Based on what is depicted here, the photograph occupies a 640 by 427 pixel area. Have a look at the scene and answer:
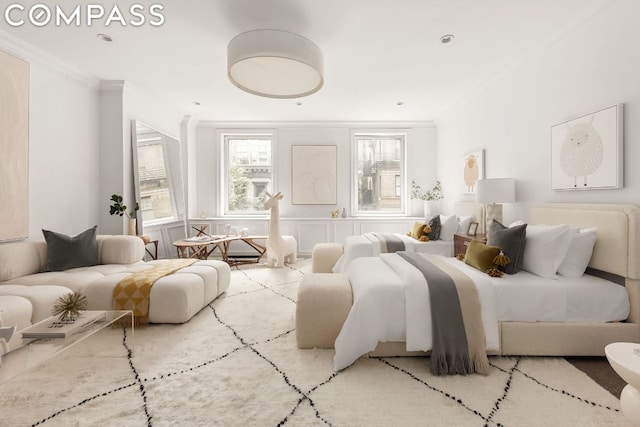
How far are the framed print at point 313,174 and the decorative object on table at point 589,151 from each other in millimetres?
3937

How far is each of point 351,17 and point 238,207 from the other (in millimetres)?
4714

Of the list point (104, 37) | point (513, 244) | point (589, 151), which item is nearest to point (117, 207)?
point (104, 37)

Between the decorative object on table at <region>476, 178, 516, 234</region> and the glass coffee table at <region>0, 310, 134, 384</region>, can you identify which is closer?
the glass coffee table at <region>0, 310, 134, 384</region>

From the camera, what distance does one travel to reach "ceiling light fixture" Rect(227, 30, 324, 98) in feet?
8.90

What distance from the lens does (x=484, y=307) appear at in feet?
6.99

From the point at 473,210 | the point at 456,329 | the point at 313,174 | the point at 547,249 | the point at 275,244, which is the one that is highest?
the point at 313,174

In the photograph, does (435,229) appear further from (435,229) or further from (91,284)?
(91,284)

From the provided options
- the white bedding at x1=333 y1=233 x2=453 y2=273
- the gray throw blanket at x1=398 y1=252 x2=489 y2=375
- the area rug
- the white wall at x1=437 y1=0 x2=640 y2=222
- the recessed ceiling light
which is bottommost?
the area rug

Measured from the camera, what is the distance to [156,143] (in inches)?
195

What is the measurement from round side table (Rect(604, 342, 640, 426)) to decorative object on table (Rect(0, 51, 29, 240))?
488cm

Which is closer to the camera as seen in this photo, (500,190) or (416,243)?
(500,190)

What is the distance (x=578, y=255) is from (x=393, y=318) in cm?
162

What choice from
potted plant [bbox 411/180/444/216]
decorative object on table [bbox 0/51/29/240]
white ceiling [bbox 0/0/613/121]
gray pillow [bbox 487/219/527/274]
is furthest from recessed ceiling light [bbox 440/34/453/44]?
decorative object on table [bbox 0/51/29/240]

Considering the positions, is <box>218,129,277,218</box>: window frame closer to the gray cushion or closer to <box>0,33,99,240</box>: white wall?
<box>0,33,99,240</box>: white wall
